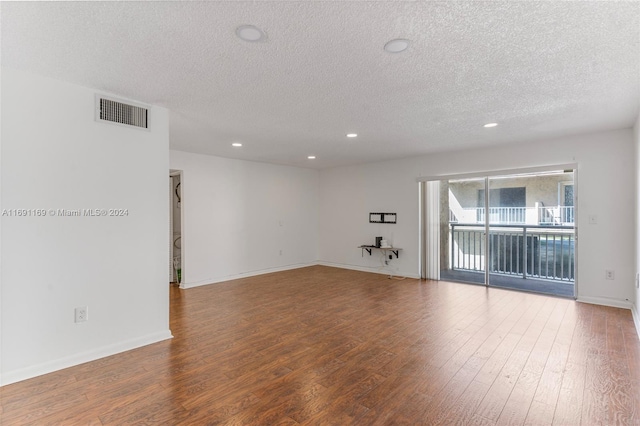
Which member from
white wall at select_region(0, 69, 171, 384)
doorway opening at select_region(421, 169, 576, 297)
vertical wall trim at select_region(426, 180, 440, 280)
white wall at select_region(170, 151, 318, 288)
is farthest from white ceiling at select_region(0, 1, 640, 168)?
vertical wall trim at select_region(426, 180, 440, 280)

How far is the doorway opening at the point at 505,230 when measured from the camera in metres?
4.97

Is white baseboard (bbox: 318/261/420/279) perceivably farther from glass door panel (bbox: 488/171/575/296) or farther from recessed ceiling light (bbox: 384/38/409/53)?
recessed ceiling light (bbox: 384/38/409/53)

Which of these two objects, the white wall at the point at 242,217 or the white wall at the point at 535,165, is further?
the white wall at the point at 242,217

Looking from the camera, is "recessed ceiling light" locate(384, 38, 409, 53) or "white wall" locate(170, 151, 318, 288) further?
"white wall" locate(170, 151, 318, 288)

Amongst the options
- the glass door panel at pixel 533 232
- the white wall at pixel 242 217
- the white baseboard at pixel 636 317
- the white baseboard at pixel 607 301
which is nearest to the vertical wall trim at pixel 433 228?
the glass door panel at pixel 533 232

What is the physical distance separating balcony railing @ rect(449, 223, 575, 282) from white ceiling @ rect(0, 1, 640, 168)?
6.63 feet

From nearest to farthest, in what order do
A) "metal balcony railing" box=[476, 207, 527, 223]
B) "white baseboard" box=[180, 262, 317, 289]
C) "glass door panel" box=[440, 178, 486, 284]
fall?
"metal balcony railing" box=[476, 207, 527, 223] < "white baseboard" box=[180, 262, 317, 289] < "glass door panel" box=[440, 178, 486, 284]

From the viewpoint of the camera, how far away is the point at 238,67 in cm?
240

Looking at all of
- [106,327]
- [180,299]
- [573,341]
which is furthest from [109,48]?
[573,341]

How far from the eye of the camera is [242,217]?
21.1ft

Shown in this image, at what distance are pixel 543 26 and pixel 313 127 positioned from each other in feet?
8.67

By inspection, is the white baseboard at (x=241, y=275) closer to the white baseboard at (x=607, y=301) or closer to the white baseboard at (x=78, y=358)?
the white baseboard at (x=78, y=358)

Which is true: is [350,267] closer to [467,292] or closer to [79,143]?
[467,292]

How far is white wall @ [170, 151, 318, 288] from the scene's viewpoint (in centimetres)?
562
